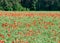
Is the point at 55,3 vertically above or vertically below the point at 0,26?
below

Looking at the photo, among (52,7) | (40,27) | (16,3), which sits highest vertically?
(40,27)

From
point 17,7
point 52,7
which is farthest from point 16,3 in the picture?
point 52,7

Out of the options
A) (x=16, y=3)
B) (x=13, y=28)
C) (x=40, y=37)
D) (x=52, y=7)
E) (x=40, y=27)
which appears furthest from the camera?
(x=52, y=7)

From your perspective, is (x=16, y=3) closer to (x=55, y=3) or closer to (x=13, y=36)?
(x=55, y=3)

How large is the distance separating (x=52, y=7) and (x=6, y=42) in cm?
5416

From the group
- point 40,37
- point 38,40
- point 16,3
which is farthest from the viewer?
point 16,3

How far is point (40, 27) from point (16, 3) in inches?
1338

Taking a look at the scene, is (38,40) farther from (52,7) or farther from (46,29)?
(52,7)

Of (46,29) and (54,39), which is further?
(46,29)

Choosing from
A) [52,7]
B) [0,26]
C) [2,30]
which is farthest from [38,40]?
[52,7]

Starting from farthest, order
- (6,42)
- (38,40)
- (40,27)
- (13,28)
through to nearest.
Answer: (40,27) < (13,28) < (38,40) < (6,42)

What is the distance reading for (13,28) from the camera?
12641 mm

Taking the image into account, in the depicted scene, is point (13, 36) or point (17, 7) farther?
point (17, 7)

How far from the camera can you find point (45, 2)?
6531cm
